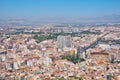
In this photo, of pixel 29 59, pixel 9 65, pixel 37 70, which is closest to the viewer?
pixel 37 70

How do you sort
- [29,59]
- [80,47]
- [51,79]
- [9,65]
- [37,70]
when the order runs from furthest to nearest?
1. [80,47]
2. [29,59]
3. [9,65]
4. [37,70]
5. [51,79]

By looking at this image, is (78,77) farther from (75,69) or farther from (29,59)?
(29,59)

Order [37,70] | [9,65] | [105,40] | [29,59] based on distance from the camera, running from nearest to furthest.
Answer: [37,70]
[9,65]
[29,59]
[105,40]

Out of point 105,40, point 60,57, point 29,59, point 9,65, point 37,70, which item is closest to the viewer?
point 37,70

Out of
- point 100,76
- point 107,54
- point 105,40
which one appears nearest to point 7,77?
point 100,76

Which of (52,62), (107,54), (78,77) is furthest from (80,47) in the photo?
(78,77)

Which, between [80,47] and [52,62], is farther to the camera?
[80,47]

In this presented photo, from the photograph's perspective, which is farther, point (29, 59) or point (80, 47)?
point (80, 47)

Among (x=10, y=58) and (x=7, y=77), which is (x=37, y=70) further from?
(x=10, y=58)
